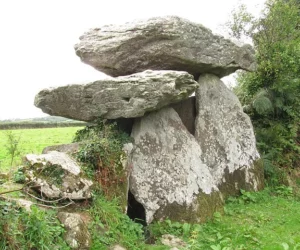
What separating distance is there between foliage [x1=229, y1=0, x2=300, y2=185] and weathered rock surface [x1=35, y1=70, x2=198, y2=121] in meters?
5.78

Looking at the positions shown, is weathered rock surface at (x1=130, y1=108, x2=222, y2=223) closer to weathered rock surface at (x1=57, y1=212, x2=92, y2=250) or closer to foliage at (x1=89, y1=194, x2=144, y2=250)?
foliage at (x1=89, y1=194, x2=144, y2=250)

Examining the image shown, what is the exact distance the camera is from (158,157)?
10.6 meters

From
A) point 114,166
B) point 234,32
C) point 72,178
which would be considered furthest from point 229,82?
point 72,178

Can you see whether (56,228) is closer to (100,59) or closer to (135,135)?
(135,135)

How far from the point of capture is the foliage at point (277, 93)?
14.6 m

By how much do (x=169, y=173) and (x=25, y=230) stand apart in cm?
540

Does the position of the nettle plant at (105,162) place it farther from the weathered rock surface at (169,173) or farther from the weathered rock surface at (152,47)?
the weathered rock surface at (152,47)

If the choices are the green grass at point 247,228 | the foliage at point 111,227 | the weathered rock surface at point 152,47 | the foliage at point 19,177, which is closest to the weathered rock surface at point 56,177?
the foliage at point 19,177

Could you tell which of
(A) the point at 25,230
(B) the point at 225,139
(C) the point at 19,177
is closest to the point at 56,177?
(C) the point at 19,177

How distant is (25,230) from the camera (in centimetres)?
572

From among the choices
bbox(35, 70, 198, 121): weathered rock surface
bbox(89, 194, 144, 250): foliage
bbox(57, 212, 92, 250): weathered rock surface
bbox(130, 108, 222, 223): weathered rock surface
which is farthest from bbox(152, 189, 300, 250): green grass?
bbox(35, 70, 198, 121): weathered rock surface

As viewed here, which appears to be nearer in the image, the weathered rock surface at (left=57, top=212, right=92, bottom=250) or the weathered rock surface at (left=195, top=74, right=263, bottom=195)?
the weathered rock surface at (left=57, top=212, right=92, bottom=250)

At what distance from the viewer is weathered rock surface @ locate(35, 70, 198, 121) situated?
9875 millimetres

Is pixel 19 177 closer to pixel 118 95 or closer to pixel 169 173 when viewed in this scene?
pixel 118 95
